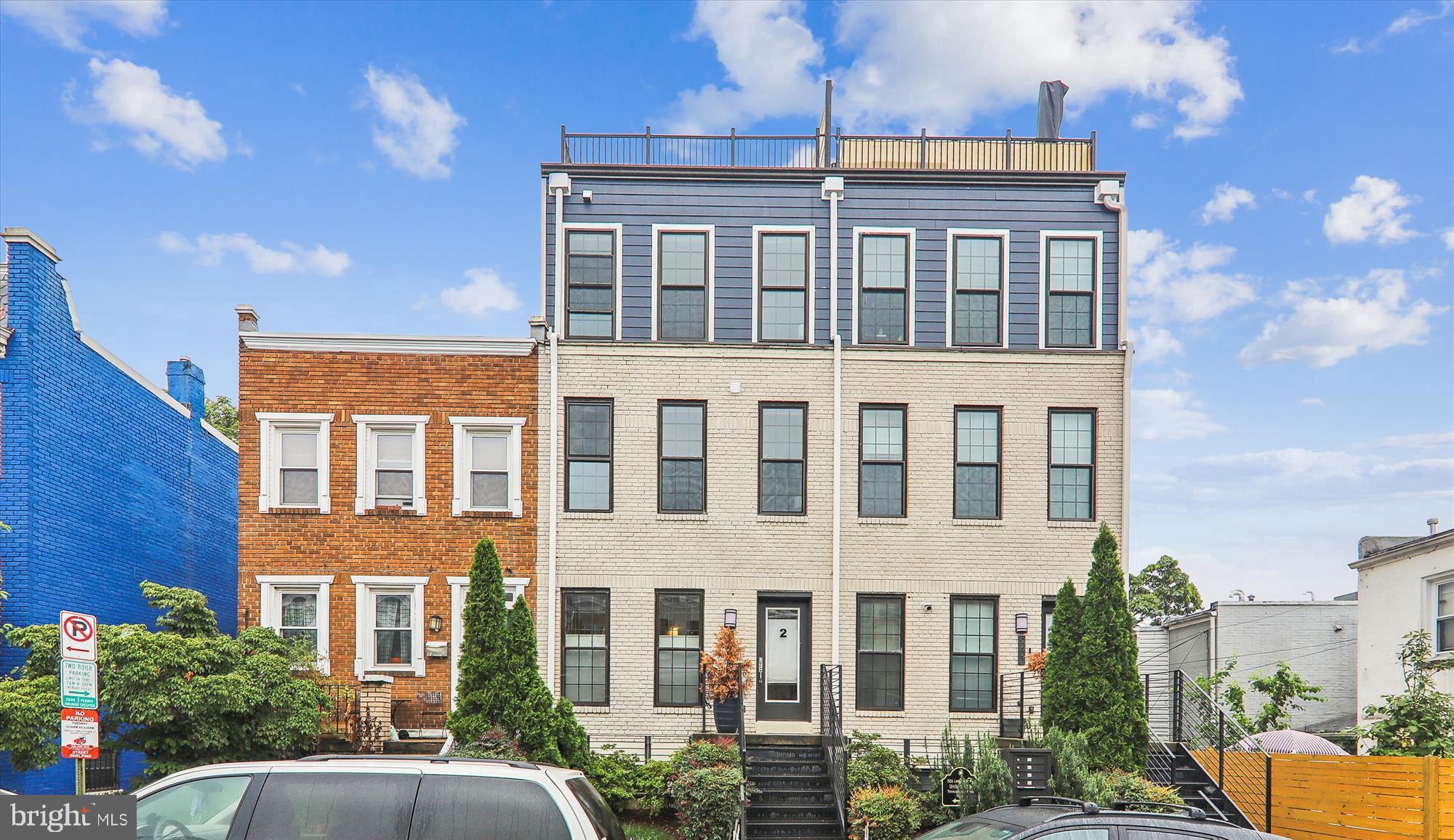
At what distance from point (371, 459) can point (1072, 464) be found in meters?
11.6

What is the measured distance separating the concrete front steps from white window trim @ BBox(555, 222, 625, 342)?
23.3 ft

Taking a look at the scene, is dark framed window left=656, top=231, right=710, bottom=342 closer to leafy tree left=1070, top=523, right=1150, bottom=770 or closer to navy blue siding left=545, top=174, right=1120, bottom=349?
navy blue siding left=545, top=174, right=1120, bottom=349

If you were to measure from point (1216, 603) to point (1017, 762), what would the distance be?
14774 mm

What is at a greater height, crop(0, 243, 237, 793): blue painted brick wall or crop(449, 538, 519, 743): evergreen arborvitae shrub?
crop(0, 243, 237, 793): blue painted brick wall

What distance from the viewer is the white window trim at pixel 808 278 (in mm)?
18094

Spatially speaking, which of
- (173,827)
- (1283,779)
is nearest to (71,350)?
(173,827)

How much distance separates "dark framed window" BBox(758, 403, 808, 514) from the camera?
703 inches

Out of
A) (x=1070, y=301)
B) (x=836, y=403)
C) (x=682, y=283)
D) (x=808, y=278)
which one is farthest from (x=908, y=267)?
(x=682, y=283)

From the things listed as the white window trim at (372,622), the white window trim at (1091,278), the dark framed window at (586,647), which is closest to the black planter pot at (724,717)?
the dark framed window at (586,647)

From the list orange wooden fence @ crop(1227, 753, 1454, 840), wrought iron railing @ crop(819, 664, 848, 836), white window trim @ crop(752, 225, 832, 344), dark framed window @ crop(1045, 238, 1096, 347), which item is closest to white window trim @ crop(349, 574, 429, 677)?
wrought iron railing @ crop(819, 664, 848, 836)

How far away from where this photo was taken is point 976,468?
1795 cm

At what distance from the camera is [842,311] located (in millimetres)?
18156

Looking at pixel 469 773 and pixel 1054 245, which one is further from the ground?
pixel 1054 245

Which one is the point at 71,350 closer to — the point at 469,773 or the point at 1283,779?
the point at 469,773
